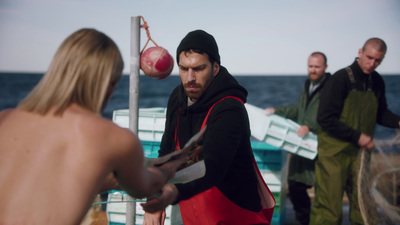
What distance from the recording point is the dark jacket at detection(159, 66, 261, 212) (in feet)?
7.73

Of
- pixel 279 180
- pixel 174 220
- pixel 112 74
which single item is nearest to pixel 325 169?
pixel 279 180

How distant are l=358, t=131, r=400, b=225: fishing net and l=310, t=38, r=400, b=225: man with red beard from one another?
0.38 feet

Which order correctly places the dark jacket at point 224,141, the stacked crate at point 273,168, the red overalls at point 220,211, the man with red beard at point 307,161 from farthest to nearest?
the man with red beard at point 307,161, the stacked crate at point 273,168, the red overalls at point 220,211, the dark jacket at point 224,141

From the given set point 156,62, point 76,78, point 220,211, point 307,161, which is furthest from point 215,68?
point 307,161

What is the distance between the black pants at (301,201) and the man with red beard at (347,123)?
0.83 metres

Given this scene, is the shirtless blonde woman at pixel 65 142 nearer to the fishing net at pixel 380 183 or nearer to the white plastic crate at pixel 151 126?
the white plastic crate at pixel 151 126

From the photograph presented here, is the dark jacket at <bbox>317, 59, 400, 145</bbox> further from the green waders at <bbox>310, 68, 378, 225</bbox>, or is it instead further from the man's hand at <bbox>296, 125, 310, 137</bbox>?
the man's hand at <bbox>296, 125, 310, 137</bbox>

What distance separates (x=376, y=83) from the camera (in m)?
5.09

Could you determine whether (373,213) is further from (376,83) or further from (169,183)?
(169,183)

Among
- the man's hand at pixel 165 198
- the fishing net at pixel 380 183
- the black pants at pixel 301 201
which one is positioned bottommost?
the black pants at pixel 301 201

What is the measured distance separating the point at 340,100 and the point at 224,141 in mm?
Result: 2973

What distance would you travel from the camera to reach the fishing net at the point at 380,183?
4.97 metres

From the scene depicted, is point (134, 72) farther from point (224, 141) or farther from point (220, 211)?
point (220, 211)

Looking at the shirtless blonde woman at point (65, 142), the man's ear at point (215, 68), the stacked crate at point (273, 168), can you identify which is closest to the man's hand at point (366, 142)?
the stacked crate at point (273, 168)
